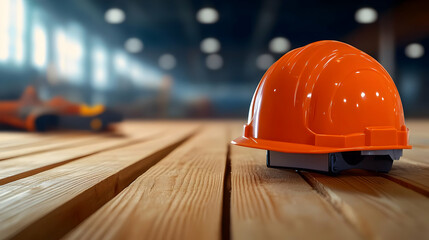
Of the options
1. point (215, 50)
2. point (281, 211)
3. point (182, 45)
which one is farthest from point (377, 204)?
point (182, 45)

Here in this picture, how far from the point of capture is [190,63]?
1105 cm

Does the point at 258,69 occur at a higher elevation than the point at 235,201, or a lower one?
higher

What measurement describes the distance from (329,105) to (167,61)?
1022 cm

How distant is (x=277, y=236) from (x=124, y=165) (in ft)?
2.74

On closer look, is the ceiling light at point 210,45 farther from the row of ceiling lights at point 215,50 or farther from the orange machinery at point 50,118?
the orange machinery at point 50,118

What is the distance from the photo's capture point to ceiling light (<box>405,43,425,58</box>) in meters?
9.00

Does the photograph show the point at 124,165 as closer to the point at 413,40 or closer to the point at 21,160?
the point at 21,160

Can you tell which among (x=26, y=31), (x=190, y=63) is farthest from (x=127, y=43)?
(x=26, y=31)

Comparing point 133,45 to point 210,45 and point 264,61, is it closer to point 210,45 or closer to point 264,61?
point 210,45

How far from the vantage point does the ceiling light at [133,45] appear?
1029 centimetres

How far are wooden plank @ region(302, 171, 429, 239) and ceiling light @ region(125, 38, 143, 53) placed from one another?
32.1 ft

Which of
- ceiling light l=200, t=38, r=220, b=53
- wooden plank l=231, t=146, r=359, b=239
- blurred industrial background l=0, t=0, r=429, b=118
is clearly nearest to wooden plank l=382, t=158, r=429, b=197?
wooden plank l=231, t=146, r=359, b=239

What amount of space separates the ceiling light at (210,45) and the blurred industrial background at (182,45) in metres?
0.04

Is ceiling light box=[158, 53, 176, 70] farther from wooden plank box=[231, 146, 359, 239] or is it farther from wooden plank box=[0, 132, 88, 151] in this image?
wooden plank box=[231, 146, 359, 239]
